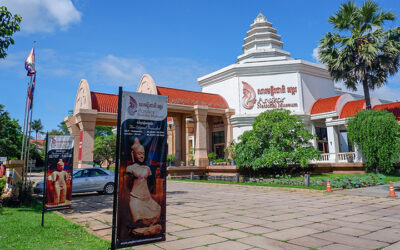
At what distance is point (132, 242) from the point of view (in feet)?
12.2

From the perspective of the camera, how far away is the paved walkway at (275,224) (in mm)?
4969

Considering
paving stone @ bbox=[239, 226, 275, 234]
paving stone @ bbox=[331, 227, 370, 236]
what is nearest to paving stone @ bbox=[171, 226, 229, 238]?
paving stone @ bbox=[239, 226, 275, 234]

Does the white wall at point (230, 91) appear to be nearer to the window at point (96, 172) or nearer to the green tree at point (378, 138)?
the green tree at point (378, 138)

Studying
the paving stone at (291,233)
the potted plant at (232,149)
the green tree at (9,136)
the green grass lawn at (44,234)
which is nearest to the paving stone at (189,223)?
the paving stone at (291,233)

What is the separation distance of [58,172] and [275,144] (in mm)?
13407

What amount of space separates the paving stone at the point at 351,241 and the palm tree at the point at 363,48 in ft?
54.4

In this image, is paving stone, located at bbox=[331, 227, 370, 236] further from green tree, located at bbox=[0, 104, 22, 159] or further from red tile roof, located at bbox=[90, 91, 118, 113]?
green tree, located at bbox=[0, 104, 22, 159]

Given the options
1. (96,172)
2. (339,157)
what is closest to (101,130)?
(96,172)

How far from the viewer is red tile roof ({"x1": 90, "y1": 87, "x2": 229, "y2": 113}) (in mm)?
22438

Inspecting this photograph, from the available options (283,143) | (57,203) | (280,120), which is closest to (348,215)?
(57,203)

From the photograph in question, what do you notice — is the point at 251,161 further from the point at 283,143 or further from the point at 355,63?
the point at 355,63

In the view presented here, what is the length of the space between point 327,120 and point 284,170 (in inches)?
300

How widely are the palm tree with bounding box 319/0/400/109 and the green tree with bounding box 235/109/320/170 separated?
5563mm

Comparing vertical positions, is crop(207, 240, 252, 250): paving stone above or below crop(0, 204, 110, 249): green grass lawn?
below
